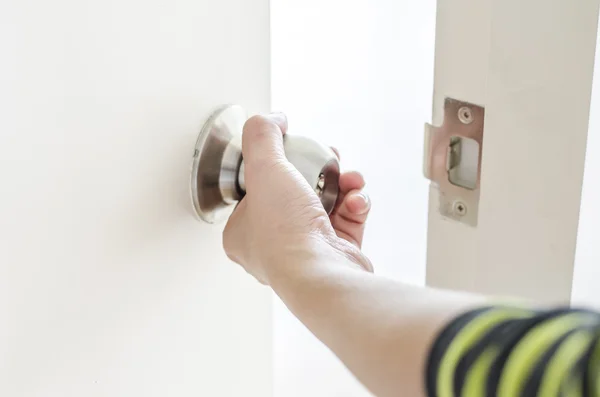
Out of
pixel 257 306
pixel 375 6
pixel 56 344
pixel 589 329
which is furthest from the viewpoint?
pixel 375 6

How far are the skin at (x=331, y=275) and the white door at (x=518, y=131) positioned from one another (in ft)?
0.37

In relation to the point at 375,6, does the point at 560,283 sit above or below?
below

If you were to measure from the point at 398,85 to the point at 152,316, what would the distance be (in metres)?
0.36

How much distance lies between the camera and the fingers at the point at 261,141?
46 cm

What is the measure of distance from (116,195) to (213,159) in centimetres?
8

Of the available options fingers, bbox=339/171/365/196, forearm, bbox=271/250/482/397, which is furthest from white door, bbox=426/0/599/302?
forearm, bbox=271/250/482/397

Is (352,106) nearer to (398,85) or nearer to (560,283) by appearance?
(398,85)

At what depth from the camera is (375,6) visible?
2.23 ft

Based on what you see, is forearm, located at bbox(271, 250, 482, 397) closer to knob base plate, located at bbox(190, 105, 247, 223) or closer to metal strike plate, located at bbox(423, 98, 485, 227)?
knob base plate, located at bbox(190, 105, 247, 223)

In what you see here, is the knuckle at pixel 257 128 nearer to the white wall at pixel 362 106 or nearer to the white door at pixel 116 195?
the white door at pixel 116 195

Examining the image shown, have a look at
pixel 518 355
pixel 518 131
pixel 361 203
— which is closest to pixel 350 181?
pixel 361 203

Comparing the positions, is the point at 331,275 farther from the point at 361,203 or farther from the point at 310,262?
the point at 361,203

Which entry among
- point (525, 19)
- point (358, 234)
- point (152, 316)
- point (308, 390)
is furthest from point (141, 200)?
point (308, 390)

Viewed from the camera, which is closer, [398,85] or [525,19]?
[525,19]
